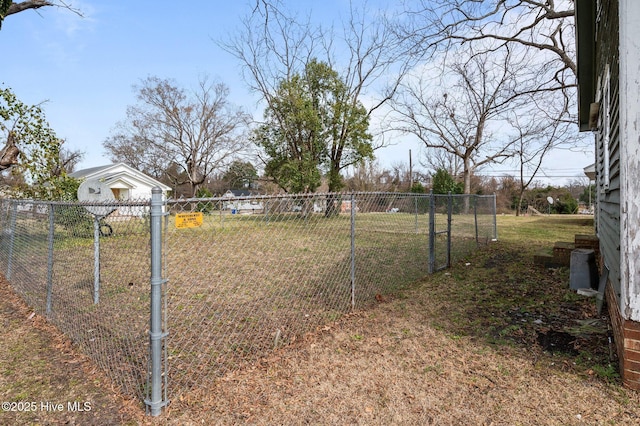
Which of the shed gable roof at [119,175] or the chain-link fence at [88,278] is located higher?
the shed gable roof at [119,175]

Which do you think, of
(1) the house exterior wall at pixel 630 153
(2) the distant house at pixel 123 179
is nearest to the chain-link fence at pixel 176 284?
(1) the house exterior wall at pixel 630 153

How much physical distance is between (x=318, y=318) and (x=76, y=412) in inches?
94.6

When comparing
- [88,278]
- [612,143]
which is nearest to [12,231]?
[88,278]

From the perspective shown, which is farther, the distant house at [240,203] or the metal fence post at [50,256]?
the metal fence post at [50,256]

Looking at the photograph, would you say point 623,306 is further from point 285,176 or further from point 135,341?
point 285,176

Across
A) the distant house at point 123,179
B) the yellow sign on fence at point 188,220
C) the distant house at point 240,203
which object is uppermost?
the distant house at point 123,179

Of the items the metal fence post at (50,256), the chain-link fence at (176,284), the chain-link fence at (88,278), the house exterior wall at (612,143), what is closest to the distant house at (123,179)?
the chain-link fence at (88,278)

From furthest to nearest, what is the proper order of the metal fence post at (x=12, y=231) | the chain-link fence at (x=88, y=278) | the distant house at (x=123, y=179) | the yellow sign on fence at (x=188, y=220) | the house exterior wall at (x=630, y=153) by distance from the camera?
1. the distant house at (x=123, y=179)
2. the metal fence post at (x=12, y=231)
3. the chain-link fence at (x=88, y=278)
4. the house exterior wall at (x=630, y=153)
5. the yellow sign on fence at (x=188, y=220)

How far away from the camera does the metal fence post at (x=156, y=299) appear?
2064 mm

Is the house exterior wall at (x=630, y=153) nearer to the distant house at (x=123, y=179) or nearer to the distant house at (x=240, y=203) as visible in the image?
the distant house at (x=240, y=203)

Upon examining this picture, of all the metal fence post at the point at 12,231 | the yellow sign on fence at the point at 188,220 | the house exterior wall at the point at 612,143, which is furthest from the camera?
the metal fence post at the point at 12,231

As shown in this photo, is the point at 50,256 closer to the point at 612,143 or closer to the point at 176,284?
the point at 176,284

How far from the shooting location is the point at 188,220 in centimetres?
229

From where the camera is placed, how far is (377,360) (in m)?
2.99
